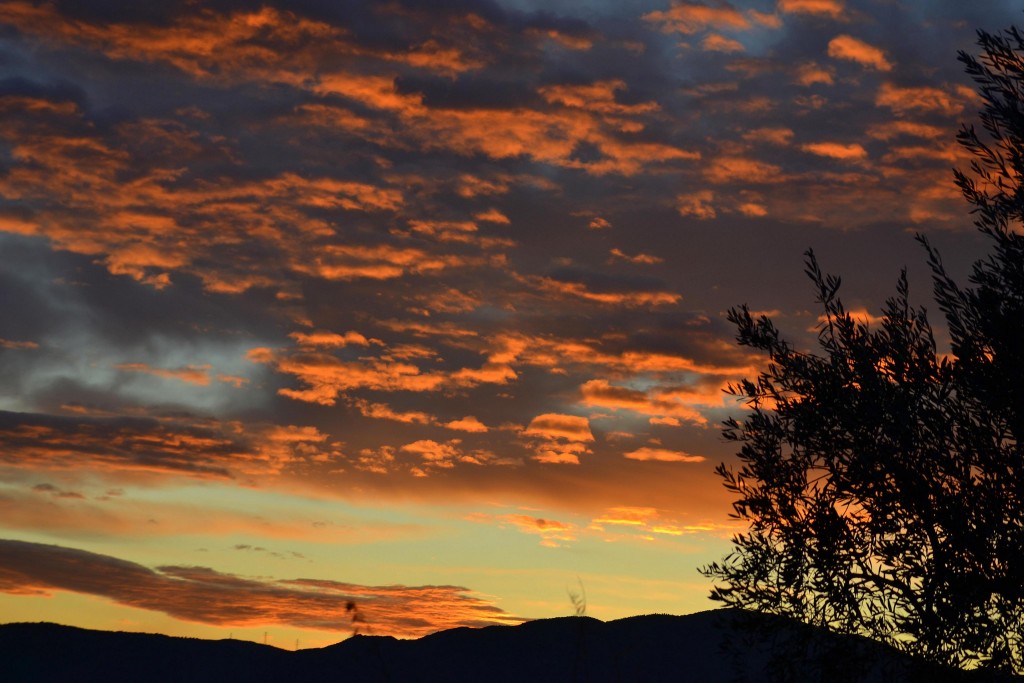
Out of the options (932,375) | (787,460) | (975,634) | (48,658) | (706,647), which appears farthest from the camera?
(48,658)

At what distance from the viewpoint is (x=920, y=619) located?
16266 millimetres

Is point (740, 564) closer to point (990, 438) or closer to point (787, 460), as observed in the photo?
point (787, 460)

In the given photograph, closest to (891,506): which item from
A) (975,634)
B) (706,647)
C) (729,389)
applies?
(975,634)

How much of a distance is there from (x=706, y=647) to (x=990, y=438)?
155ft

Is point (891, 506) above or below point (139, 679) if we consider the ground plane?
above

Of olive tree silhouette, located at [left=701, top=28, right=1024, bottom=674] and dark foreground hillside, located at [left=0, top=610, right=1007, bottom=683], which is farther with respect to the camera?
dark foreground hillside, located at [left=0, top=610, right=1007, bottom=683]

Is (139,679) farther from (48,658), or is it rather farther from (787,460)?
(787,460)

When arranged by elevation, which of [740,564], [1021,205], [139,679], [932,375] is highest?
[1021,205]

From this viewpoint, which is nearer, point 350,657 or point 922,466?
point 922,466

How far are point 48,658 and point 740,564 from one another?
65551mm

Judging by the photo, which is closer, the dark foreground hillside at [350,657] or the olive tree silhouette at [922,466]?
the olive tree silhouette at [922,466]

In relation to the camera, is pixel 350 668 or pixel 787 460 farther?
pixel 350 668

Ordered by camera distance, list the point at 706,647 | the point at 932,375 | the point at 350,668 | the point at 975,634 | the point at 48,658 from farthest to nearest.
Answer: the point at 48,658, the point at 350,668, the point at 706,647, the point at 932,375, the point at 975,634

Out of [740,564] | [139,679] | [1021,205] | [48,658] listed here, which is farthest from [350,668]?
[1021,205]
